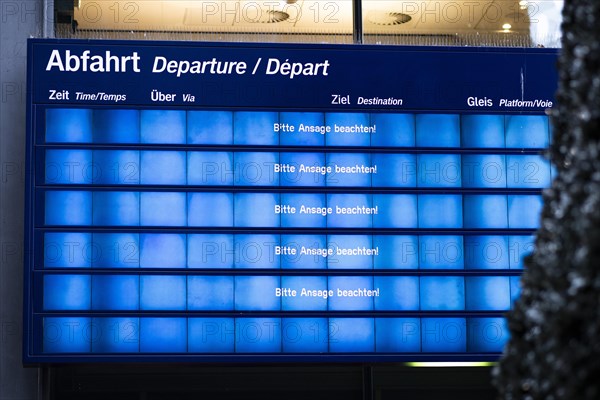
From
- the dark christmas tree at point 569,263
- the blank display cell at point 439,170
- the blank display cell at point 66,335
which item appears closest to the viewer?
the dark christmas tree at point 569,263

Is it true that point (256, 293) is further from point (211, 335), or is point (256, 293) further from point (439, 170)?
point (439, 170)

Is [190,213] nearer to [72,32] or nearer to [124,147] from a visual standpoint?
[124,147]

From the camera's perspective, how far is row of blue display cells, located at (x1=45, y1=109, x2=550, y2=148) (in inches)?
271

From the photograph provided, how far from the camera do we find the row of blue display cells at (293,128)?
22.5 ft

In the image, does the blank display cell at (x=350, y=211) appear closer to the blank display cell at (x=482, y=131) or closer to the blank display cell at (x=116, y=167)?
the blank display cell at (x=482, y=131)

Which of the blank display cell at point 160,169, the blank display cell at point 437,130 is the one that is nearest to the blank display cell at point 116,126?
the blank display cell at point 160,169

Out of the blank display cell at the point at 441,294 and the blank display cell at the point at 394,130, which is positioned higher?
the blank display cell at the point at 394,130

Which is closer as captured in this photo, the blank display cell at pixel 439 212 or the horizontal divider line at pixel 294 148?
the horizontal divider line at pixel 294 148

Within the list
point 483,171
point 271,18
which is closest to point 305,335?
point 483,171

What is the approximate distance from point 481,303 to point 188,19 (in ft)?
9.32

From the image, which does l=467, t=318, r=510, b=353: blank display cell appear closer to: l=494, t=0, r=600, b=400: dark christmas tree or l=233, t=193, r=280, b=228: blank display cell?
l=233, t=193, r=280, b=228: blank display cell

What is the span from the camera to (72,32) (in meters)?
7.38

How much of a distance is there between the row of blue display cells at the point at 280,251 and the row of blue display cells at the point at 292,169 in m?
0.36

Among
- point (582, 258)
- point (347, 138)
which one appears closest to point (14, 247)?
point (347, 138)
